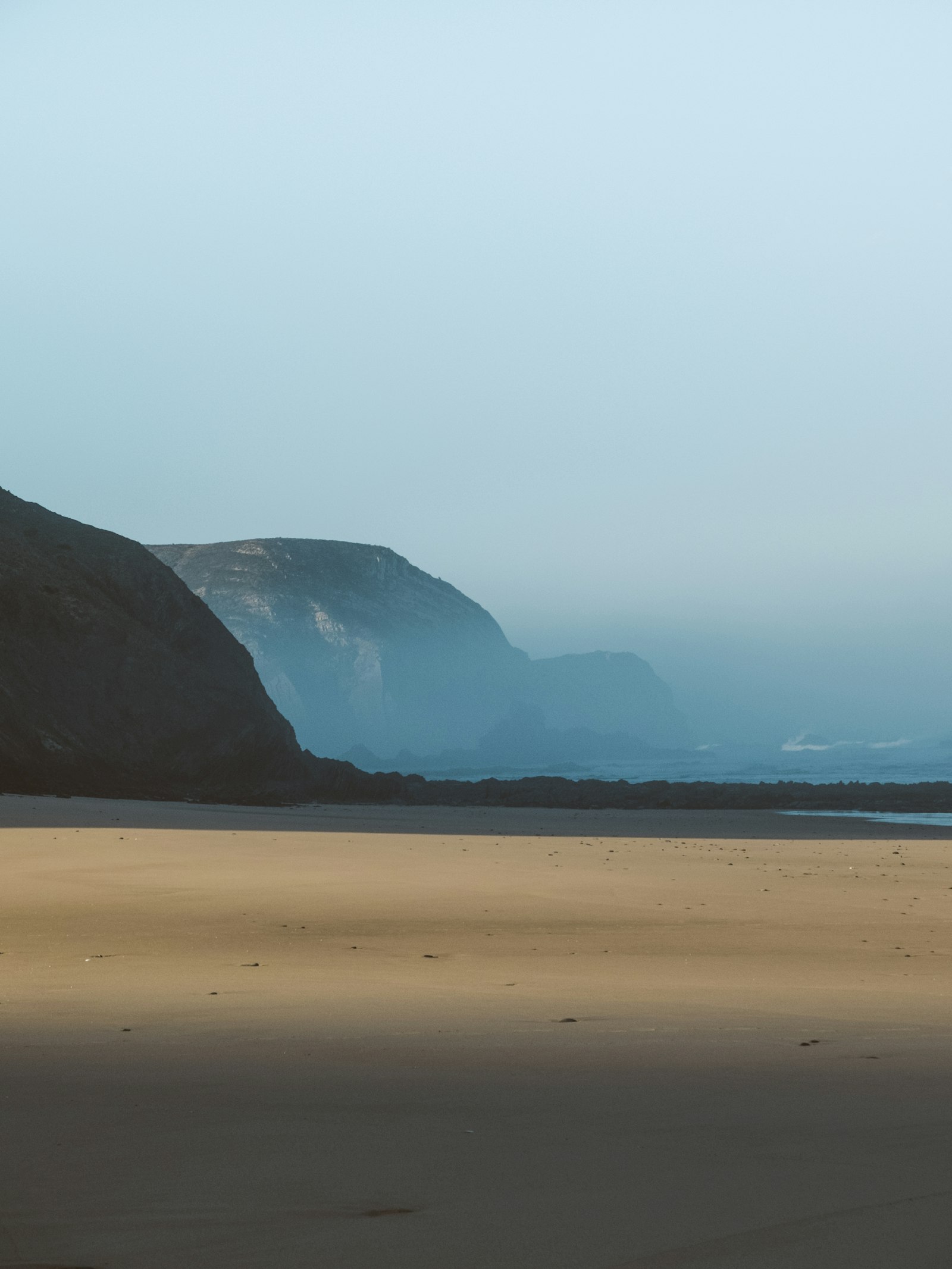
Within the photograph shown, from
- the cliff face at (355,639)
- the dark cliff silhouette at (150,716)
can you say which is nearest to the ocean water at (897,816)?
the dark cliff silhouette at (150,716)

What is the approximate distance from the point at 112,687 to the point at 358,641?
113 metres

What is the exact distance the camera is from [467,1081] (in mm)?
4656

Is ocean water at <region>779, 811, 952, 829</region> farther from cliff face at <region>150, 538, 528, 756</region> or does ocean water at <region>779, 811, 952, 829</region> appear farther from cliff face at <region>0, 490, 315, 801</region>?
cliff face at <region>150, 538, 528, 756</region>

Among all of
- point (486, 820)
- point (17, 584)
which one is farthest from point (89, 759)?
point (486, 820)

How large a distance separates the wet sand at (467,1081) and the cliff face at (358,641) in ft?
422

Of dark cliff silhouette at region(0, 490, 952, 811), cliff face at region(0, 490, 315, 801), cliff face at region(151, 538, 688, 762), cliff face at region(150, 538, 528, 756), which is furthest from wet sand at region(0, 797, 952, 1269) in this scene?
cliff face at region(150, 538, 528, 756)

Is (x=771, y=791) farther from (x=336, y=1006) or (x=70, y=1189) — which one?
(x=70, y=1189)

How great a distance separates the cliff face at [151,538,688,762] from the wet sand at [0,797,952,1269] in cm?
12869

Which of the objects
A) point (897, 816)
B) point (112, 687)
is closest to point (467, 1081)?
point (897, 816)

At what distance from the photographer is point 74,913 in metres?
10.3

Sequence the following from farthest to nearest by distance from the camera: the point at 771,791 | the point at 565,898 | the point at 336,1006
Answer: the point at 771,791, the point at 565,898, the point at 336,1006

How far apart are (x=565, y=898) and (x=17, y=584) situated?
3552 centimetres

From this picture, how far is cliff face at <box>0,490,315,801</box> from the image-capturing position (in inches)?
1511

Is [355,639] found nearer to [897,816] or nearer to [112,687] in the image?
[112,687]
